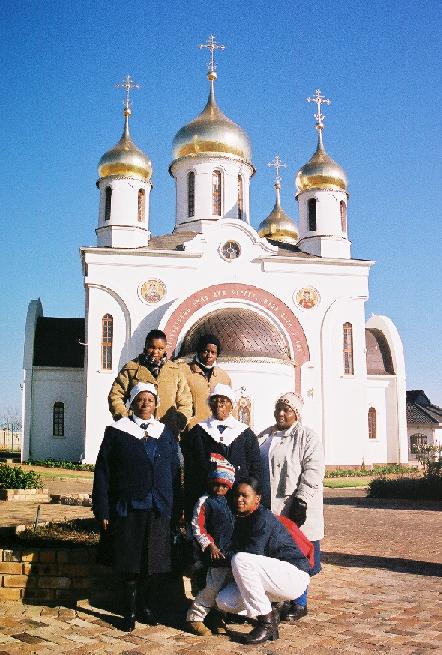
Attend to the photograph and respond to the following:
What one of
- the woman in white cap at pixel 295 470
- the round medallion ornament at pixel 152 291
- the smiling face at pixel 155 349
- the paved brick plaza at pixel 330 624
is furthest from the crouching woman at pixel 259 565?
the round medallion ornament at pixel 152 291

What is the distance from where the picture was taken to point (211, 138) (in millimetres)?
27609

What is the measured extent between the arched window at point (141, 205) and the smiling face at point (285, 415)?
840 inches

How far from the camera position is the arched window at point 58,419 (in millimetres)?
26406

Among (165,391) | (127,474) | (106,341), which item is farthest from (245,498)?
(106,341)

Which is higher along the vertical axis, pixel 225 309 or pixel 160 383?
pixel 225 309

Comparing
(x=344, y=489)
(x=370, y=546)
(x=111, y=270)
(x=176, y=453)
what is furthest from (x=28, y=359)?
(x=176, y=453)

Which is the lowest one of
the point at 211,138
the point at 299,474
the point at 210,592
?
the point at 210,592

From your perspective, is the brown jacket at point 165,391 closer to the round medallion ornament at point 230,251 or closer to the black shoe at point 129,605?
the black shoe at point 129,605

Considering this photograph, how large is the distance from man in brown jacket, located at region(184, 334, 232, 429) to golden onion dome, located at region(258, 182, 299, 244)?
30.3 m

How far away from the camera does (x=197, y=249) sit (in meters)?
25.2

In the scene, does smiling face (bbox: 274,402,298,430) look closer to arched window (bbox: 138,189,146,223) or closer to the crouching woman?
the crouching woman

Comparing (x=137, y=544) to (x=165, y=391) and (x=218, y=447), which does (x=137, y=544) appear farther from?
(x=165, y=391)

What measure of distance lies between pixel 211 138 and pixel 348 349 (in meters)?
10.4

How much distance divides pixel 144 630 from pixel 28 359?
892 inches
